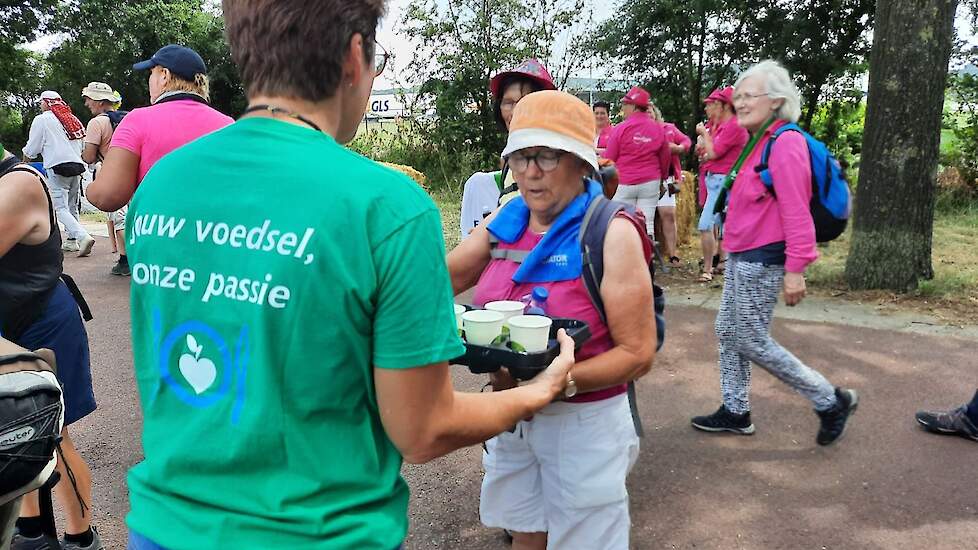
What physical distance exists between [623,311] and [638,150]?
587 cm

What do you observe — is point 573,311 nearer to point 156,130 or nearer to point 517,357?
point 517,357

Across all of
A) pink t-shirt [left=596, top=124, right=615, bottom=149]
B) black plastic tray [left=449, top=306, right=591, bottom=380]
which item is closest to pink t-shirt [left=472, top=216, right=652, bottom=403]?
black plastic tray [left=449, top=306, right=591, bottom=380]

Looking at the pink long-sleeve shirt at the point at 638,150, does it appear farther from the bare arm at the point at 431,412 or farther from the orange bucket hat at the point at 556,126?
the bare arm at the point at 431,412

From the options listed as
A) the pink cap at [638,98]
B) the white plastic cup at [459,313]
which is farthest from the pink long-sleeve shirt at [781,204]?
the pink cap at [638,98]

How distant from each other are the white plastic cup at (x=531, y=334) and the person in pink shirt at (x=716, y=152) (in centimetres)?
535

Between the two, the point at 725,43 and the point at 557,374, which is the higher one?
the point at 725,43

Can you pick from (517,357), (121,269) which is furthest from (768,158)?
(121,269)

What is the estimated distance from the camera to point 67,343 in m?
2.97

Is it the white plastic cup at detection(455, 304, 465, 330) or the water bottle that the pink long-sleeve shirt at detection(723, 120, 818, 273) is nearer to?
the water bottle

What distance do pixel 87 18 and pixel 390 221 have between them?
25770 millimetres

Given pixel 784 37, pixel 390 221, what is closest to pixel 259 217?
pixel 390 221

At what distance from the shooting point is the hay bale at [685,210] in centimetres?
944

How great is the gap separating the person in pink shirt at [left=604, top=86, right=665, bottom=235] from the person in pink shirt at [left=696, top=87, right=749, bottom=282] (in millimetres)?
524

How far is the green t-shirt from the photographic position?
1143 mm
